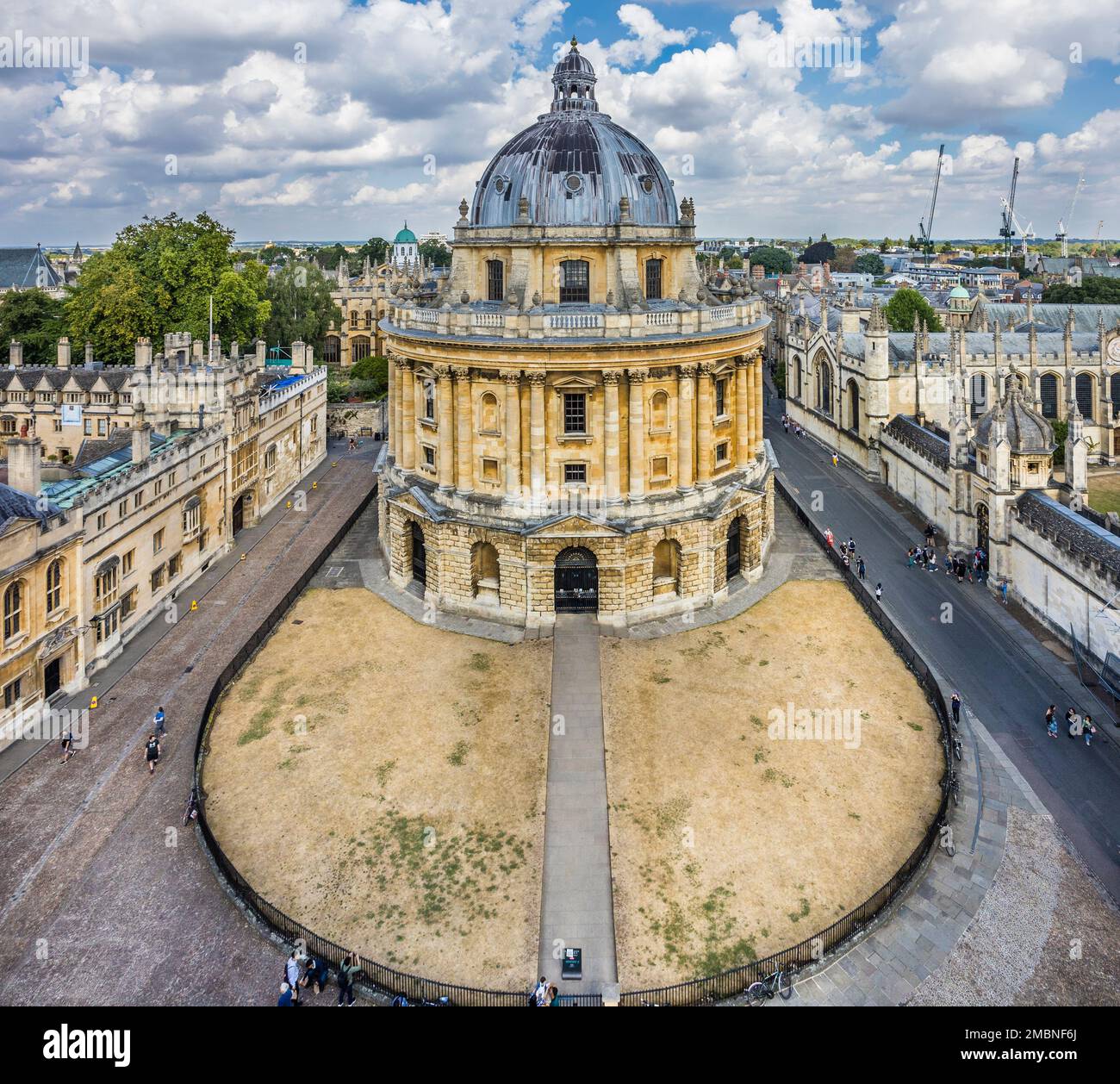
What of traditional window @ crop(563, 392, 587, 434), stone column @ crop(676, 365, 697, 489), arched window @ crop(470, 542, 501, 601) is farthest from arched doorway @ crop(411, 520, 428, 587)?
stone column @ crop(676, 365, 697, 489)

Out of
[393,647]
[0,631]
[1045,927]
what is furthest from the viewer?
[393,647]

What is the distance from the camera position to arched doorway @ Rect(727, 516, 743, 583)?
50.3 meters

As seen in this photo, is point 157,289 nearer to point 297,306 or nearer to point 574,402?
point 297,306

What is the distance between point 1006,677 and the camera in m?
39.9

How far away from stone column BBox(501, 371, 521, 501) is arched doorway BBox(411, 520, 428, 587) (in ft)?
23.1

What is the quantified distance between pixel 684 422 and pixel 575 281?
942 centimetres

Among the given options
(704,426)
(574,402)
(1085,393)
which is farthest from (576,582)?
(1085,393)

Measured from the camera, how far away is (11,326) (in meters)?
89.3

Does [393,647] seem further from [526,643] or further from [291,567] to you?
[291,567]

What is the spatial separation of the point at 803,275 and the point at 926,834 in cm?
13291

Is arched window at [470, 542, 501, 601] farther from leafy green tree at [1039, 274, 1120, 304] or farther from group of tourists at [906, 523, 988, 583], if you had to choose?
leafy green tree at [1039, 274, 1120, 304]

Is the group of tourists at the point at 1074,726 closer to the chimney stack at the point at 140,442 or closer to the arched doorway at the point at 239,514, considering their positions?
the chimney stack at the point at 140,442

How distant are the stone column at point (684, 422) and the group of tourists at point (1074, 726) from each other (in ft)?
64.1
